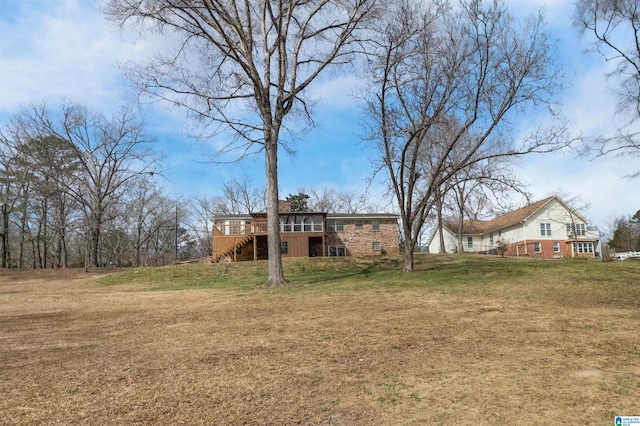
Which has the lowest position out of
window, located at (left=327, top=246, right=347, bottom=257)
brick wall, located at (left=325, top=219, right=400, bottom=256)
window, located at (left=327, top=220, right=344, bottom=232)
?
window, located at (left=327, top=246, right=347, bottom=257)

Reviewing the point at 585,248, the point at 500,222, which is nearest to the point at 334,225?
the point at 500,222

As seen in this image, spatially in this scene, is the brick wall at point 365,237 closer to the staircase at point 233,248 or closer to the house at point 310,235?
the house at point 310,235

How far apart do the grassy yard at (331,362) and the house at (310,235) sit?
21.6 meters

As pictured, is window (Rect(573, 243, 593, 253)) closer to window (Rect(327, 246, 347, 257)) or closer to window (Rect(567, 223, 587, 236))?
window (Rect(567, 223, 587, 236))

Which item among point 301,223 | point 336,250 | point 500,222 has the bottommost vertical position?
point 336,250

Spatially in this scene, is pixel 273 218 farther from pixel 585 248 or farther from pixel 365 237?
pixel 585 248

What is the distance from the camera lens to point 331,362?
4801 millimetres

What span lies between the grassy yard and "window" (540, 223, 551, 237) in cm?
3272

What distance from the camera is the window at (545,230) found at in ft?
131

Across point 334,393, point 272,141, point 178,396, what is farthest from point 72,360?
point 272,141

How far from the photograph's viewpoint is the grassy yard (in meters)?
3.34

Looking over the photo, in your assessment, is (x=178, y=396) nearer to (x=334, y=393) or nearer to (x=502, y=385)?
Result: (x=334, y=393)

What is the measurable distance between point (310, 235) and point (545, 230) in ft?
76.8

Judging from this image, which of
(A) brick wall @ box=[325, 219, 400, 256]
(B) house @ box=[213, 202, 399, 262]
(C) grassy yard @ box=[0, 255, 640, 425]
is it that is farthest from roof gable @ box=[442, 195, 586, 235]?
(C) grassy yard @ box=[0, 255, 640, 425]
